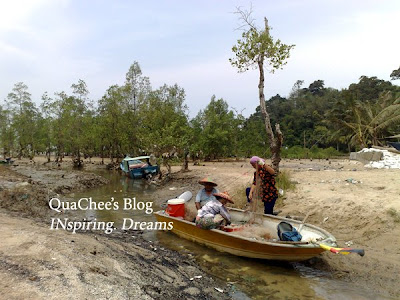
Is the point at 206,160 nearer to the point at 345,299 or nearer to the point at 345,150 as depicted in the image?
the point at 345,150

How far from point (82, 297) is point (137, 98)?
29649 mm

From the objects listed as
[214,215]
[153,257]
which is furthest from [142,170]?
[153,257]

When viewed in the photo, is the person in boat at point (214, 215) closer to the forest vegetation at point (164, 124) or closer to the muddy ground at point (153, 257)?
the muddy ground at point (153, 257)

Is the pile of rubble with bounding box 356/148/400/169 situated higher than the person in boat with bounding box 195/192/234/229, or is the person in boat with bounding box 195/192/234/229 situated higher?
the pile of rubble with bounding box 356/148/400/169

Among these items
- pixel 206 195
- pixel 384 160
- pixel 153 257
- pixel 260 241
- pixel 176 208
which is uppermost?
pixel 384 160

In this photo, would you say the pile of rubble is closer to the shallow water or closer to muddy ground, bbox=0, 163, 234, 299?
the shallow water

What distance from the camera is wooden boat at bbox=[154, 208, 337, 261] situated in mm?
5676

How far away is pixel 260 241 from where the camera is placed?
19.5 ft

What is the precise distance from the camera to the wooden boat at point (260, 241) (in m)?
5.68

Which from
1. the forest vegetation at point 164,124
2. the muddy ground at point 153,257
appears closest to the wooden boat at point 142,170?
the forest vegetation at point 164,124

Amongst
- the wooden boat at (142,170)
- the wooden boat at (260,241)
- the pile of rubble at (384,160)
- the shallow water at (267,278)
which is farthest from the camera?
the wooden boat at (142,170)

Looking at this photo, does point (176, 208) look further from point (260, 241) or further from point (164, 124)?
point (164, 124)

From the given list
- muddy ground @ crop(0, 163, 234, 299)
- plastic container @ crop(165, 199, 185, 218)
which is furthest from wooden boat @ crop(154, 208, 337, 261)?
muddy ground @ crop(0, 163, 234, 299)

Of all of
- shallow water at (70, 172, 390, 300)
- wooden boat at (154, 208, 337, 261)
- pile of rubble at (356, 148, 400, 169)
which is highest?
pile of rubble at (356, 148, 400, 169)
